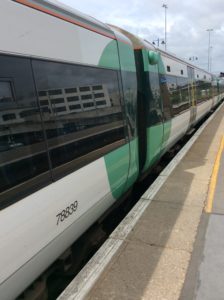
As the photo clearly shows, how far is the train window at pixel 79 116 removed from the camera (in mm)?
3078

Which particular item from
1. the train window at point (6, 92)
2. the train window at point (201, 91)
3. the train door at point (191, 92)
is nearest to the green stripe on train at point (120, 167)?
the train window at point (6, 92)

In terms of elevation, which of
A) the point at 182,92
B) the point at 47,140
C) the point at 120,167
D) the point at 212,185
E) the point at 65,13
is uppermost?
the point at 65,13

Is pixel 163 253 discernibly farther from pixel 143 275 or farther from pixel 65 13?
pixel 65 13

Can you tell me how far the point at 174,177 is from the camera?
6.88 meters

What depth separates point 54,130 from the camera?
3.10 m

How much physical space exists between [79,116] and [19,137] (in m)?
1.07

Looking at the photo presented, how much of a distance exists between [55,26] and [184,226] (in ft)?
9.15

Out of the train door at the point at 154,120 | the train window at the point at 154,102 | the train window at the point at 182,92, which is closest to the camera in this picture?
the train door at the point at 154,120

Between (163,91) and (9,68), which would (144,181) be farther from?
(9,68)

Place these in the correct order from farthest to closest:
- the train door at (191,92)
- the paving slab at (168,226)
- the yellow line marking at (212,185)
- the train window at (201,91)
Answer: the train window at (201,91), the train door at (191,92), the yellow line marking at (212,185), the paving slab at (168,226)

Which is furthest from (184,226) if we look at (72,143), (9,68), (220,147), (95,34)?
(220,147)

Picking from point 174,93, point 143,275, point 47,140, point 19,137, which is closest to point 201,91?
point 174,93

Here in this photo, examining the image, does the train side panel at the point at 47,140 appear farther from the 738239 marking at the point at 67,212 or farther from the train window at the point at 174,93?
the train window at the point at 174,93

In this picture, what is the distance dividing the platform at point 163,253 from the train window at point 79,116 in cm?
97
